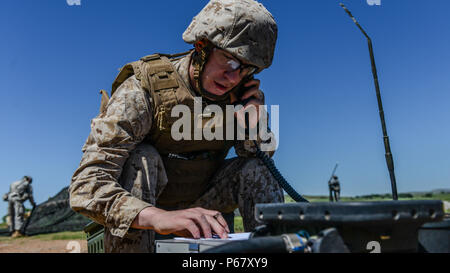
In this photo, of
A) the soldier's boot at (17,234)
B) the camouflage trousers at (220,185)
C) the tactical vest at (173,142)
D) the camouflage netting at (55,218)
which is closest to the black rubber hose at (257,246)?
the camouflage trousers at (220,185)

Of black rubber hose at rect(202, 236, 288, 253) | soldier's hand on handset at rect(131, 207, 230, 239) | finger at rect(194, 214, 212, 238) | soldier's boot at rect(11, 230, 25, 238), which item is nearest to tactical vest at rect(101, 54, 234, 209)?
soldier's hand on handset at rect(131, 207, 230, 239)

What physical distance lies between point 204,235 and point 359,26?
17.0ft

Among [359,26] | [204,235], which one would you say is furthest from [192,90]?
[359,26]

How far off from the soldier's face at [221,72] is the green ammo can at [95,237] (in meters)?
1.44

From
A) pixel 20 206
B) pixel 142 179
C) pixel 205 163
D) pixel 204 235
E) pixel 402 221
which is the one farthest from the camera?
pixel 20 206

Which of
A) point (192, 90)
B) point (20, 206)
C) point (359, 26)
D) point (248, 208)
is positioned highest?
point (359, 26)

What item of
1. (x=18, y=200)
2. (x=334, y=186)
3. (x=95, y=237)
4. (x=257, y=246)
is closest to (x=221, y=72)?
(x=95, y=237)

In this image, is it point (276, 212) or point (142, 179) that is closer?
point (276, 212)

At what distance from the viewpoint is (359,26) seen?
6059 mm

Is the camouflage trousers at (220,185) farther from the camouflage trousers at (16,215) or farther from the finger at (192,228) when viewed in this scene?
the camouflage trousers at (16,215)

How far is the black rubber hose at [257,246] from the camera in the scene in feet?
3.75

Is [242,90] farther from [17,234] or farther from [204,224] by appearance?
[17,234]

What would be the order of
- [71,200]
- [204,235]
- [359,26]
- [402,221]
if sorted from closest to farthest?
[402,221] → [204,235] → [71,200] → [359,26]
